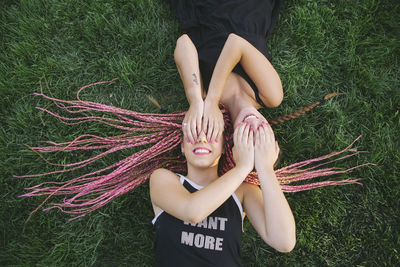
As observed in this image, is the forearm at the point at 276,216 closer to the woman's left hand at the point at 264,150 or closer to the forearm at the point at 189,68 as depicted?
the woman's left hand at the point at 264,150

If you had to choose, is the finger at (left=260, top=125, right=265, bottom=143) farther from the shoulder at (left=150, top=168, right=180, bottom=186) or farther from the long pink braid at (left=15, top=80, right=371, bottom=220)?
the shoulder at (left=150, top=168, right=180, bottom=186)

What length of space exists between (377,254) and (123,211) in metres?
2.30

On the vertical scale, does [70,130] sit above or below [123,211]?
above

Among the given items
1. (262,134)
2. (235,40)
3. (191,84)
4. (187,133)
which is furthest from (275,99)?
(187,133)

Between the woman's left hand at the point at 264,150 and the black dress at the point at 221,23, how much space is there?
0.49 m

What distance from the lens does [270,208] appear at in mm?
1988

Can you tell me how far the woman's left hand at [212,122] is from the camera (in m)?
2.12

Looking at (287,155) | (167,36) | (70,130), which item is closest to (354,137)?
(287,155)

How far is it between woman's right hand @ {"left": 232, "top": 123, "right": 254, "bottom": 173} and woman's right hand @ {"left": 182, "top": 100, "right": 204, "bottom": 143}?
0.99 ft

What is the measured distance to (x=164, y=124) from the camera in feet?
8.49

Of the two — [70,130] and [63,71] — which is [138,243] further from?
[63,71]

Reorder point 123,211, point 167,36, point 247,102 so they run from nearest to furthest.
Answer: point 247,102 < point 123,211 < point 167,36

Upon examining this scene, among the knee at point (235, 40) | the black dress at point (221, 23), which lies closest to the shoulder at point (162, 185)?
the black dress at point (221, 23)

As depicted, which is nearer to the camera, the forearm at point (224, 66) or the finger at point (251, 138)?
the finger at point (251, 138)
